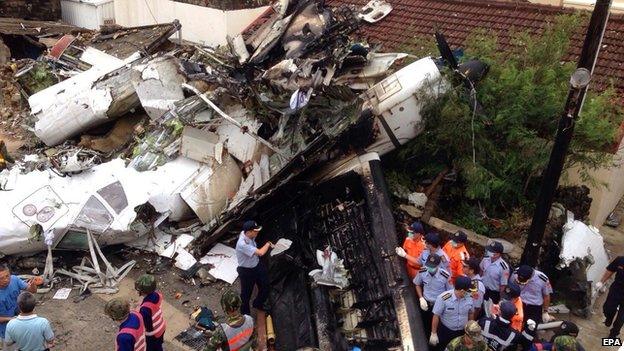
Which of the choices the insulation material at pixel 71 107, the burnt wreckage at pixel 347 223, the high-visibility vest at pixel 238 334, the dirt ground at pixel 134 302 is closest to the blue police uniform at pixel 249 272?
the burnt wreckage at pixel 347 223

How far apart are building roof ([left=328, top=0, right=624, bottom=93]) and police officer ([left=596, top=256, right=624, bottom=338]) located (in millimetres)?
3524

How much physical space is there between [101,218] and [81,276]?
82cm

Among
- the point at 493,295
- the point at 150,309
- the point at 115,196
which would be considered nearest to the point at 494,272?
the point at 493,295

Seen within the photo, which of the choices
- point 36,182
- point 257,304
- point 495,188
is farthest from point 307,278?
point 36,182

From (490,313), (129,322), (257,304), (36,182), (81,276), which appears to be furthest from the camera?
(36,182)

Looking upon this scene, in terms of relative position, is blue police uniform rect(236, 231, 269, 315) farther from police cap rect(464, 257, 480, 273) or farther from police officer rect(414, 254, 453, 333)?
police cap rect(464, 257, 480, 273)

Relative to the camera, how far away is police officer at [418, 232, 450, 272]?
6016 mm

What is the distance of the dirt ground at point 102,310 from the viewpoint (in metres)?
6.62

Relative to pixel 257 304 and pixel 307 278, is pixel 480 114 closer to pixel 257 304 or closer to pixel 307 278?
pixel 307 278

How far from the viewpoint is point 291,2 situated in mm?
9961

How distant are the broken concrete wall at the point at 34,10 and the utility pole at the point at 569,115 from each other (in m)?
17.9

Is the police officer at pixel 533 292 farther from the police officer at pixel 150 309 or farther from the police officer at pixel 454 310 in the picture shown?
the police officer at pixel 150 309

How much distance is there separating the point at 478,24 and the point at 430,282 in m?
6.78

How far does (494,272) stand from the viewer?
6.20 meters
